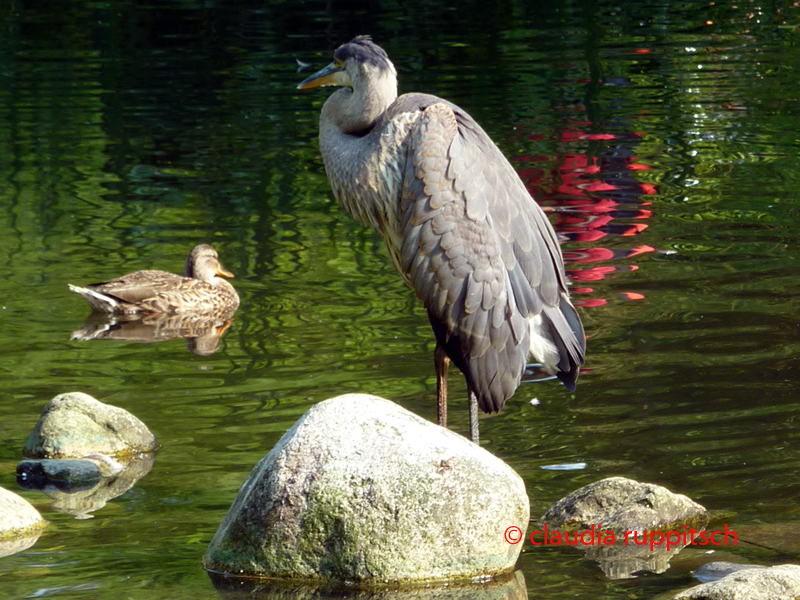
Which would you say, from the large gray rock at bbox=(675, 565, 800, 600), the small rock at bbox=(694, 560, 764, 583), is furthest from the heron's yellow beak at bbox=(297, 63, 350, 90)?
the large gray rock at bbox=(675, 565, 800, 600)

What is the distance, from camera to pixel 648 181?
1201cm

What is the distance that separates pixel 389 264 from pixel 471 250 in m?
4.27

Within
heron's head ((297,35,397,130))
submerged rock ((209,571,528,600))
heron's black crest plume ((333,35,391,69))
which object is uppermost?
heron's black crest plume ((333,35,391,69))

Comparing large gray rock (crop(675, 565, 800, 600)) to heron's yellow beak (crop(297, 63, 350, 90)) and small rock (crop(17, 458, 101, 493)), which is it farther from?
heron's yellow beak (crop(297, 63, 350, 90))

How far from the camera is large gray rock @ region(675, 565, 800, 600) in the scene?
162 inches

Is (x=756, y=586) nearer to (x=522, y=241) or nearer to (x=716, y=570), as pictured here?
(x=716, y=570)

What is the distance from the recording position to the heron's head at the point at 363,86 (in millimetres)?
6336

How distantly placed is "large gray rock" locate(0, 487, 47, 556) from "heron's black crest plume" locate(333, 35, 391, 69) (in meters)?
2.77

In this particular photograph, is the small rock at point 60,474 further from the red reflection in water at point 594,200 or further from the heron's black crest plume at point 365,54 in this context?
the red reflection in water at point 594,200

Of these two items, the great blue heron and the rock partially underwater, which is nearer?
the great blue heron

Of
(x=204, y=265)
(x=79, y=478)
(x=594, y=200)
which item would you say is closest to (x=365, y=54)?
(x=79, y=478)

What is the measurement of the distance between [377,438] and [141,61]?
1786 cm

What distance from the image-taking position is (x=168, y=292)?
925 cm

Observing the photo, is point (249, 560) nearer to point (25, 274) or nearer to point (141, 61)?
point (25, 274)
